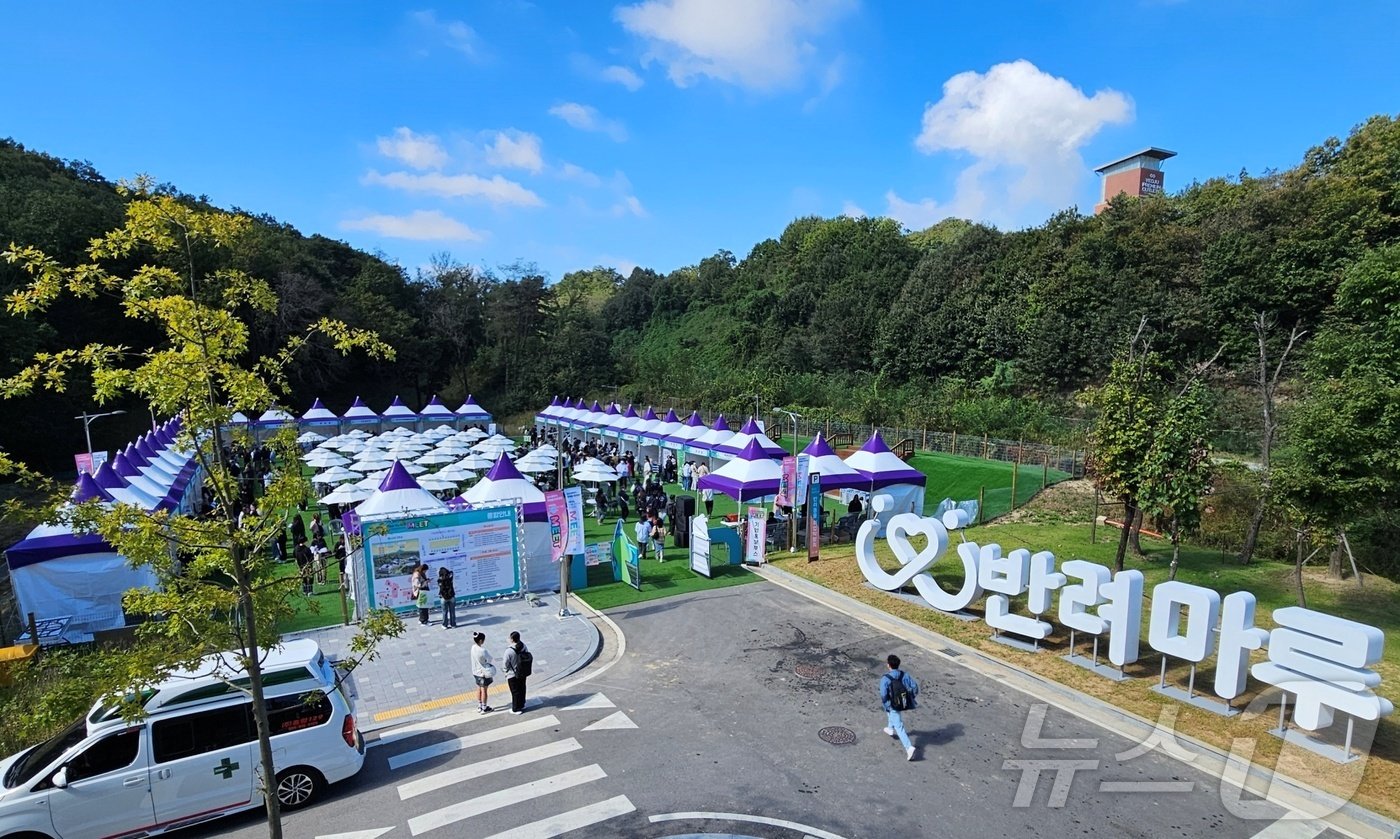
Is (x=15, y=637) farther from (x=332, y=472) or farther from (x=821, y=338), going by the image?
(x=821, y=338)

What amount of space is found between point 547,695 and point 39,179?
56.7 m

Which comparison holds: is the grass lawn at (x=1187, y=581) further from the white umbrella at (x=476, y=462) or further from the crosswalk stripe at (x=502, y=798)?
the white umbrella at (x=476, y=462)

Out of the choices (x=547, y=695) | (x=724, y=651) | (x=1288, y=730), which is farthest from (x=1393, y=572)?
(x=547, y=695)

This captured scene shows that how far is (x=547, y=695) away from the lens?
1141 centimetres

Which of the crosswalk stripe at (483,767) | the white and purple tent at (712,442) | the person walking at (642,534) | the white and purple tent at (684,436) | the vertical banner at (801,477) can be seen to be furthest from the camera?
the white and purple tent at (684,436)

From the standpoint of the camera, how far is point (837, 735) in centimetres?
984

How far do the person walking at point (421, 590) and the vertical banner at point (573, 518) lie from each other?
291 centimetres

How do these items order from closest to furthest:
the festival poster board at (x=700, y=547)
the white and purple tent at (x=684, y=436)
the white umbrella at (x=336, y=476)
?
the festival poster board at (x=700, y=547) < the white umbrella at (x=336, y=476) < the white and purple tent at (x=684, y=436)

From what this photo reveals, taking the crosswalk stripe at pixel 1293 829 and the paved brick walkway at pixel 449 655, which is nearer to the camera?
the crosswalk stripe at pixel 1293 829

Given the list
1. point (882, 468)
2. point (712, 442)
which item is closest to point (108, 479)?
point (712, 442)

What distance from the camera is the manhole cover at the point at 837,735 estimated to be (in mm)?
9672

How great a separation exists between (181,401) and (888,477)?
61.3 ft

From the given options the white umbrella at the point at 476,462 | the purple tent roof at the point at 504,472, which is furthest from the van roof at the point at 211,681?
the white umbrella at the point at 476,462

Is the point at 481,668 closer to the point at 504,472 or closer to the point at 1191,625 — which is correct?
the point at 504,472
